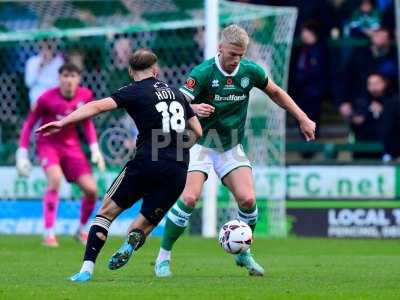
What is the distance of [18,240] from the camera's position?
691 inches

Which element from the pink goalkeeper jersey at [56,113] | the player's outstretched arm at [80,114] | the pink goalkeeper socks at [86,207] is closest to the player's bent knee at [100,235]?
the player's outstretched arm at [80,114]

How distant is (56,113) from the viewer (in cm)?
1652

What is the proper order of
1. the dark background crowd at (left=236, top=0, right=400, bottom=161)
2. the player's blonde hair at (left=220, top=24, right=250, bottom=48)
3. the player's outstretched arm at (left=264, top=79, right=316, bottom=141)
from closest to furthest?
the player's blonde hair at (left=220, top=24, right=250, bottom=48), the player's outstretched arm at (left=264, top=79, right=316, bottom=141), the dark background crowd at (left=236, top=0, right=400, bottom=161)

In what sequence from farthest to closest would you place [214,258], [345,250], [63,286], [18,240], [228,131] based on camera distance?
1. [18,240]
2. [345,250]
3. [214,258]
4. [228,131]
5. [63,286]

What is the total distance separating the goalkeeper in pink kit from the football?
18.9 feet

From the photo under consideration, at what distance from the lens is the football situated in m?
10.7

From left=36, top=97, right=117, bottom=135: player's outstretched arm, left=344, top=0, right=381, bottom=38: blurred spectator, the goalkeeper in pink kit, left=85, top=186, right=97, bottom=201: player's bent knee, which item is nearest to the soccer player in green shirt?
left=36, top=97, right=117, bottom=135: player's outstretched arm

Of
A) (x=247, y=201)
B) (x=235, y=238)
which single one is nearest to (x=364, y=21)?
(x=247, y=201)

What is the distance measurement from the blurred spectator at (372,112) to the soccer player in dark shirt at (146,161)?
394 inches

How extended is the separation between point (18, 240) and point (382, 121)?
6860 mm

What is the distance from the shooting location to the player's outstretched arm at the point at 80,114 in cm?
965

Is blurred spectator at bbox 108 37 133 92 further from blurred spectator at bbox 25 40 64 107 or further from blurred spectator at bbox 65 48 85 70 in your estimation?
blurred spectator at bbox 25 40 64 107

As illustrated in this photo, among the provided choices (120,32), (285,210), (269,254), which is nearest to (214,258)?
(269,254)

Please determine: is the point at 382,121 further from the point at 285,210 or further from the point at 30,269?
the point at 30,269
